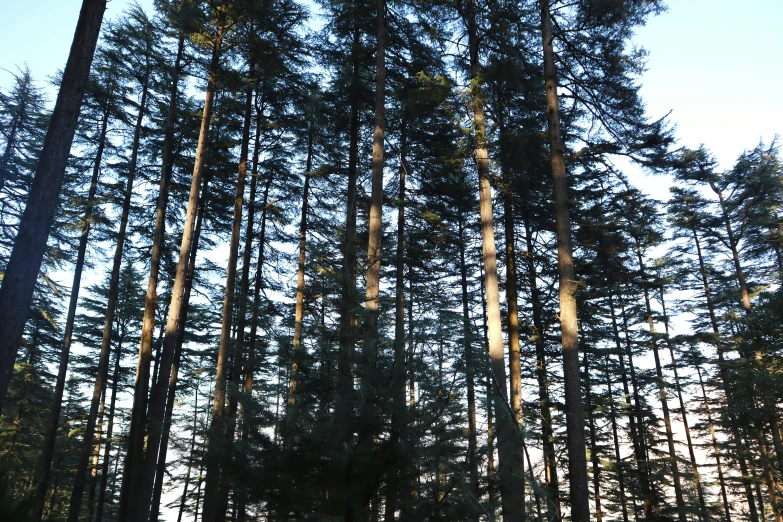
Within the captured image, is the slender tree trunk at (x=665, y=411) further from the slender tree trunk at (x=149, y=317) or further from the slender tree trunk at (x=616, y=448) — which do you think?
the slender tree trunk at (x=149, y=317)

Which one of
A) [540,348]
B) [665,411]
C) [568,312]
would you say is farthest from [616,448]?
[568,312]

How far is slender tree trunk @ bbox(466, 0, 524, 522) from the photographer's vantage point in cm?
497

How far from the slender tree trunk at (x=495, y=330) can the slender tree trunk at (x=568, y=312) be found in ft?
3.96

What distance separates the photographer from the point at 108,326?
14.5m

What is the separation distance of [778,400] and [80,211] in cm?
2225

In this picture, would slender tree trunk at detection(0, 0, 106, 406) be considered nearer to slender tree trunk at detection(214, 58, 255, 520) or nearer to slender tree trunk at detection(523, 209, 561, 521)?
slender tree trunk at detection(214, 58, 255, 520)

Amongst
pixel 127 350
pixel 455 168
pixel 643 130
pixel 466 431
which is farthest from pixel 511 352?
pixel 127 350

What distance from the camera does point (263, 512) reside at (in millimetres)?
4688

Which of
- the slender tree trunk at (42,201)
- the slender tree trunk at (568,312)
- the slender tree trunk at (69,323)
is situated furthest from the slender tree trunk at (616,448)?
the slender tree trunk at (69,323)

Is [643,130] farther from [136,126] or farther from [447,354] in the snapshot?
[136,126]

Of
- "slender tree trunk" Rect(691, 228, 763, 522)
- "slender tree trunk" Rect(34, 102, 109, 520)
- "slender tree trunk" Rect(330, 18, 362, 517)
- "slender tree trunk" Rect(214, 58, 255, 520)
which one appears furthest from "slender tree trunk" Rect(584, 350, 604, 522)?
"slender tree trunk" Rect(34, 102, 109, 520)

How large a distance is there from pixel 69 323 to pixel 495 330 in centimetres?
1286

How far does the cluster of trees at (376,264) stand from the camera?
4867 mm

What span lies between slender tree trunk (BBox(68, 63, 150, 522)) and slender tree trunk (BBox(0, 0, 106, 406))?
9.90 m
